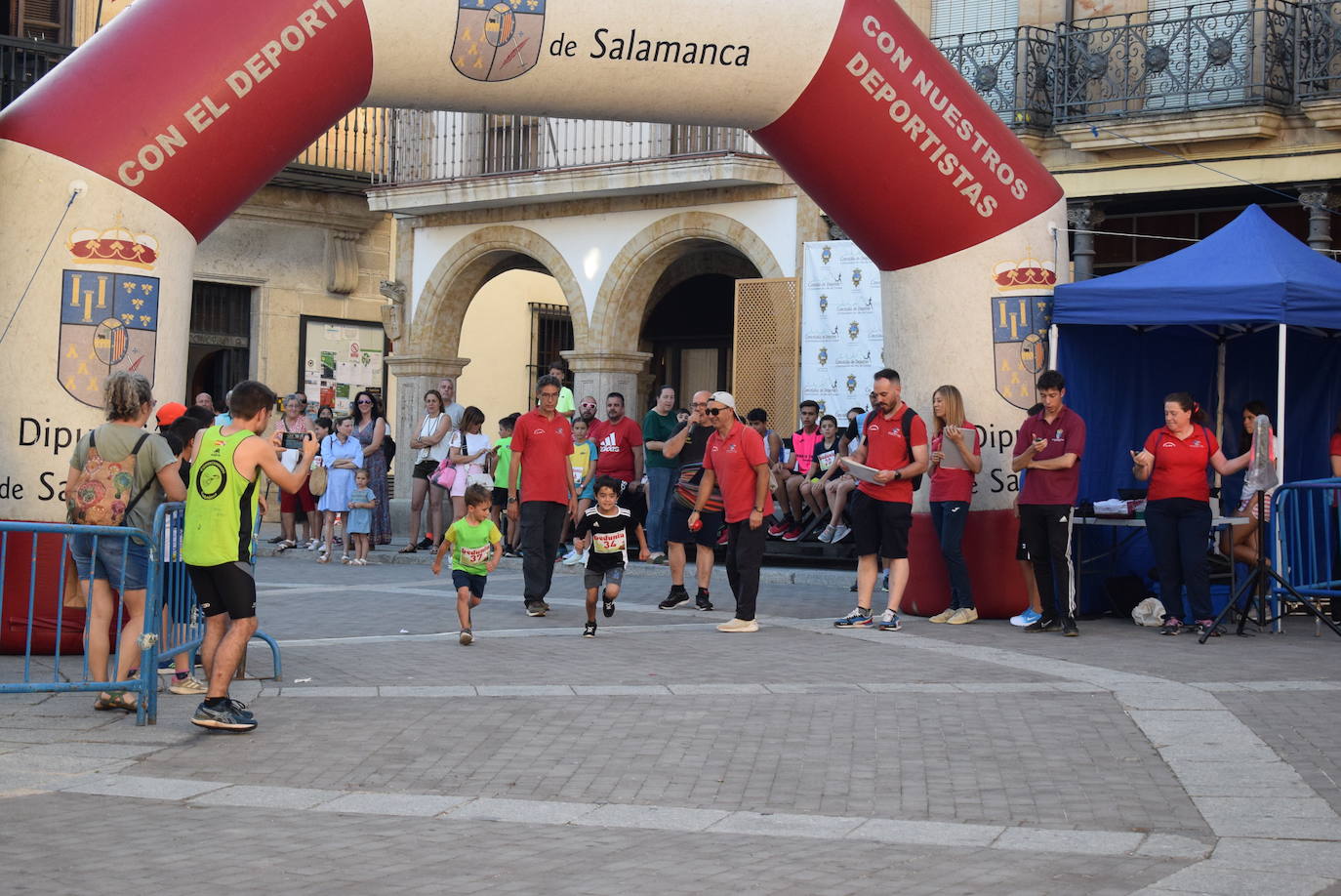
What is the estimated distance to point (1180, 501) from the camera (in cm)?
1220

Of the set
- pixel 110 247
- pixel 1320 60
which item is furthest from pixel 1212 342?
pixel 110 247

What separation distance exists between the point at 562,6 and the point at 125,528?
482cm

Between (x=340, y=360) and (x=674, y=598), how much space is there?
1527 centimetres

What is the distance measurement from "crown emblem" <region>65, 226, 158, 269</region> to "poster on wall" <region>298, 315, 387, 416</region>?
1725cm

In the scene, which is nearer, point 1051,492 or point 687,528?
point 1051,492

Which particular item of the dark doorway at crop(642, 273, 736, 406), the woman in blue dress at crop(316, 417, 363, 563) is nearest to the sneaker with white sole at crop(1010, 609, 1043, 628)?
the woman in blue dress at crop(316, 417, 363, 563)

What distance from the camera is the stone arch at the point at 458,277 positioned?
79.8ft

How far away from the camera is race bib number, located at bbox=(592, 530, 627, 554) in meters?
12.3

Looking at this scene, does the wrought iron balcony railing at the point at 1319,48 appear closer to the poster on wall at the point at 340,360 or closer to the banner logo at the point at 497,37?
the banner logo at the point at 497,37

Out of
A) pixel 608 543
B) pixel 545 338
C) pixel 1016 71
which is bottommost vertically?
pixel 608 543

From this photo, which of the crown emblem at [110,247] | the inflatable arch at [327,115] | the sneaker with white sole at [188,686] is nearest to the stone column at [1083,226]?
the inflatable arch at [327,115]

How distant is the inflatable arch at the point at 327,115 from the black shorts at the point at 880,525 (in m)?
1.75

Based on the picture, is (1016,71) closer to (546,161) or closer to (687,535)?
(546,161)

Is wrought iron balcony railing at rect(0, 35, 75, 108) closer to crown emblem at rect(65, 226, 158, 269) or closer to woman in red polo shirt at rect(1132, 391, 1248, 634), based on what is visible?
crown emblem at rect(65, 226, 158, 269)
